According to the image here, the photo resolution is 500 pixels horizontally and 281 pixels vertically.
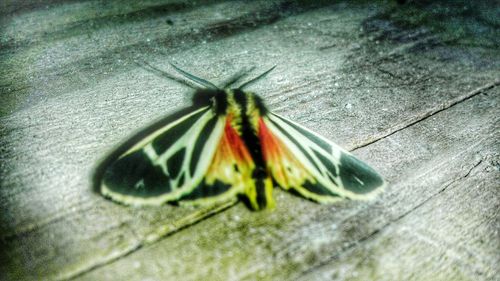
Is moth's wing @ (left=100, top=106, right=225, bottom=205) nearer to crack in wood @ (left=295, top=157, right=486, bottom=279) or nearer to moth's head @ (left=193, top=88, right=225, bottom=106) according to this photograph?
moth's head @ (left=193, top=88, right=225, bottom=106)

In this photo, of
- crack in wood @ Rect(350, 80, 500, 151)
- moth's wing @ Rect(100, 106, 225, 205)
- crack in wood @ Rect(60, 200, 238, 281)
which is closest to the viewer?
crack in wood @ Rect(60, 200, 238, 281)

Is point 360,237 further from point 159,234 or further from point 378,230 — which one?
point 159,234

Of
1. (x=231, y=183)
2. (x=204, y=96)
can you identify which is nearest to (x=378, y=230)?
(x=231, y=183)

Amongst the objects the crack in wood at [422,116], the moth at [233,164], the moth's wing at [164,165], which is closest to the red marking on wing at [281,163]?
the moth at [233,164]

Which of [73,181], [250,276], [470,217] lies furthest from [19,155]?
[470,217]

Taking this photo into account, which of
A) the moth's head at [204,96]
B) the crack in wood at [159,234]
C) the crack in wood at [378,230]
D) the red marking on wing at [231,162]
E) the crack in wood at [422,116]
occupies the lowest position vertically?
the crack in wood at [378,230]

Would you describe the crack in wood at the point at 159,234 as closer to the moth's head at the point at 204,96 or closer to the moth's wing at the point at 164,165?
the moth's wing at the point at 164,165

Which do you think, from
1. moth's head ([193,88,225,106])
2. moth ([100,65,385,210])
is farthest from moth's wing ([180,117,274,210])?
moth's head ([193,88,225,106])
